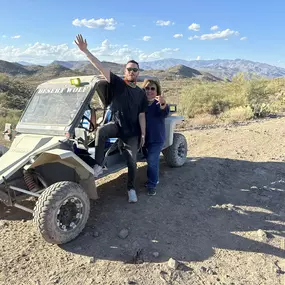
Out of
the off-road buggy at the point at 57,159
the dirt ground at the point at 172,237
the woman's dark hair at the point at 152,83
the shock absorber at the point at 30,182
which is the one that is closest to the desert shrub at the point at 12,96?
the off-road buggy at the point at 57,159

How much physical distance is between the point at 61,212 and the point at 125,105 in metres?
1.73

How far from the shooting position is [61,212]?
398cm

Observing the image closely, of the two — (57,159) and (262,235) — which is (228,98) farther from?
(57,159)

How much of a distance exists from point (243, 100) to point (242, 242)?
12.1m

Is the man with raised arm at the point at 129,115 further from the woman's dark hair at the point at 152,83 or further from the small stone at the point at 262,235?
the small stone at the point at 262,235

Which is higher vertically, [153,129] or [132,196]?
[153,129]

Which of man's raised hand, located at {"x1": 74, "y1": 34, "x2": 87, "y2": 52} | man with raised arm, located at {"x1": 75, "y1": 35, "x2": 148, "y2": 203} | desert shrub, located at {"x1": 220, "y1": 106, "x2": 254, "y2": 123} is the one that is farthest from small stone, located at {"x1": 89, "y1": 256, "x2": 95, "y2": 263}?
desert shrub, located at {"x1": 220, "y1": 106, "x2": 254, "y2": 123}

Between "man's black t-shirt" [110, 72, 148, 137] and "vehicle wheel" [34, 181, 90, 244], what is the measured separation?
1.26 meters

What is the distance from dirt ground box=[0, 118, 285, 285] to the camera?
11.6 ft

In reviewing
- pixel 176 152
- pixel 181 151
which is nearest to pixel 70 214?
pixel 176 152

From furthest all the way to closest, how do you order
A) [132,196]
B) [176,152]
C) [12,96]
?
[12,96] → [176,152] → [132,196]

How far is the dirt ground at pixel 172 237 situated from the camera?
11.6ft

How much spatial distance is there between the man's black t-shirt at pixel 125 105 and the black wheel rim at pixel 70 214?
1.32 metres

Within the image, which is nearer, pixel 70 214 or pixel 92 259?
pixel 92 259
